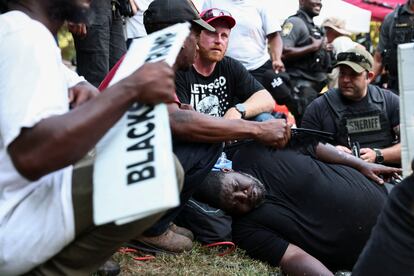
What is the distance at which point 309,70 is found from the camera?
7.60m

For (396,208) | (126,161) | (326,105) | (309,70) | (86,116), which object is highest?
(86,116)

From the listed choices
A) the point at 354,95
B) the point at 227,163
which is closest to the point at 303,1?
the point at 354,95

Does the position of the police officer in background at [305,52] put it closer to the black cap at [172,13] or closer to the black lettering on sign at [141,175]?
the black cap at [172,13]

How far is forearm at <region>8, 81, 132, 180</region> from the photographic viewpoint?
2.03 meters

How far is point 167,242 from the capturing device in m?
3.71

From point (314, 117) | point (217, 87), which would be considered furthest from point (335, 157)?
point (314, 117)

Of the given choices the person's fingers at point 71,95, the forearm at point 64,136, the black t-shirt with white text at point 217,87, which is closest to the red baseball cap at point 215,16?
the black t-shirt with white text at point 217,87

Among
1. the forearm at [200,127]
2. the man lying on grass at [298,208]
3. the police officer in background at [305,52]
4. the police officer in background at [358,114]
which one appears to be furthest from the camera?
the police officer in background at [305,52]

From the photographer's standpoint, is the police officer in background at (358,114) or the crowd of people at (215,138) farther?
the police officer in background at (358,114)

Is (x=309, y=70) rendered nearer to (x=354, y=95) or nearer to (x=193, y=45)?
(x=354, y=95)

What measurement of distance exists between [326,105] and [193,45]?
5.68 feet

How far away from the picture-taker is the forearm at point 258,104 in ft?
15.2

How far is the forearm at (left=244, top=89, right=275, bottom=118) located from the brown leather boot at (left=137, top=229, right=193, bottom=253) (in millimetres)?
1181

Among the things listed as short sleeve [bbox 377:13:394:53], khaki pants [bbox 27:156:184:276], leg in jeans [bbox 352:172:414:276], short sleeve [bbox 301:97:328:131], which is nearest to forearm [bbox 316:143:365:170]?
short sleeve [bbox 301:97:328:131]
